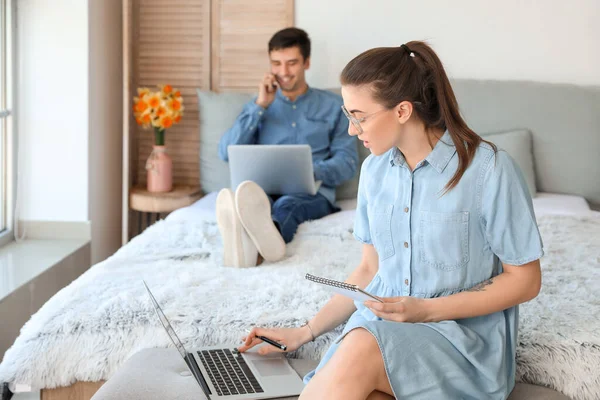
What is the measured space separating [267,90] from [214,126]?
390 millimetres

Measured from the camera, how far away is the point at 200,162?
12.1ft

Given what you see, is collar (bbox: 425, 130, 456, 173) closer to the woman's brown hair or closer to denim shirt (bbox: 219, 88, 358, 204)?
the woman's brown hair

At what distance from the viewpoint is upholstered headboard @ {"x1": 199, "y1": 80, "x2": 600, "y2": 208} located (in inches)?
136

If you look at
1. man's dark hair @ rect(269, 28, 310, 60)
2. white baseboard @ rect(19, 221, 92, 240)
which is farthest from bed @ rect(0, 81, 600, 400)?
man's dark hair @ rect(269, 28, 310, 60)

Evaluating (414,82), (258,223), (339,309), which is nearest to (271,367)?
(339,309)

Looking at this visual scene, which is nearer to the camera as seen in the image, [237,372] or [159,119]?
[237,372]

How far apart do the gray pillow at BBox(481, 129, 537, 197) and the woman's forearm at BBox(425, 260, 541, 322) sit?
6.58ft

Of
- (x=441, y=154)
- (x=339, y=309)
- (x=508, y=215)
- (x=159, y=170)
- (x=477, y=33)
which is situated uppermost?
(x=477, y=33)

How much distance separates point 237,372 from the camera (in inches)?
64.9

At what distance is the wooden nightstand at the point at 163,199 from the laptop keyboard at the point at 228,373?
184 cm

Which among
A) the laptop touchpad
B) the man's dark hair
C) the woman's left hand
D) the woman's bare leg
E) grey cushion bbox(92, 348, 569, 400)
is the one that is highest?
the man's dark hair

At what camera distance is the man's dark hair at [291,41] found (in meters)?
3.36

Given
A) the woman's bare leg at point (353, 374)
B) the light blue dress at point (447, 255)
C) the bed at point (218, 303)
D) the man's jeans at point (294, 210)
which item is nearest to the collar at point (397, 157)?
the light blue dress at point (447, 255)

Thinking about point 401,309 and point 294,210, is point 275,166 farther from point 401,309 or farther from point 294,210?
point 401,309
